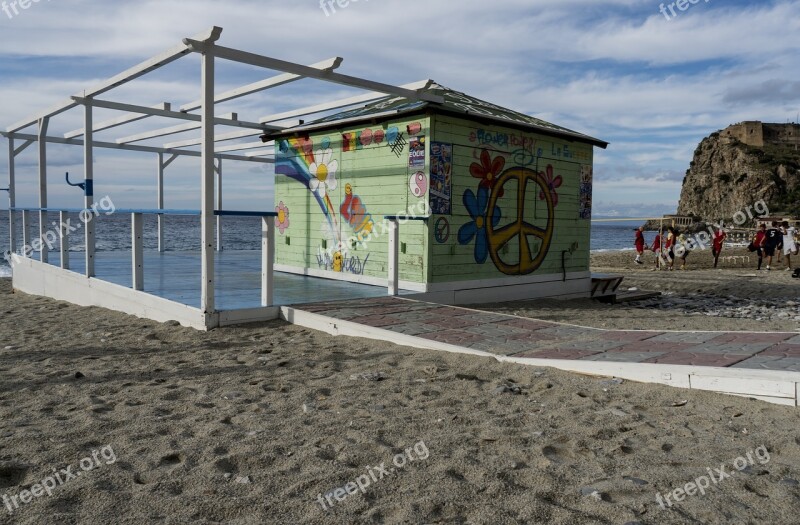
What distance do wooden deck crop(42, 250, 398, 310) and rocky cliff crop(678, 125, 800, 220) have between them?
9101 cm

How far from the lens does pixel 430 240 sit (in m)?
9.28

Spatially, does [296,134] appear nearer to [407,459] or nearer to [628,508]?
[407,459]

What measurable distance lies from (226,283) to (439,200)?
3.61 m

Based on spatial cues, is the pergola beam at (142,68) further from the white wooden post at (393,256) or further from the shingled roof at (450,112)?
the white wooden post at (393,256)

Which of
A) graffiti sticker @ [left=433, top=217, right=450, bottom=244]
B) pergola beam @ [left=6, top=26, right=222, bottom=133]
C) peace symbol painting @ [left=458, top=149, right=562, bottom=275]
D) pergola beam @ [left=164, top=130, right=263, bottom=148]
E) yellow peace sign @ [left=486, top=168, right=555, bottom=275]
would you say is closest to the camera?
pergola beam @ [left=6, top=26, right=222, bottom=133]

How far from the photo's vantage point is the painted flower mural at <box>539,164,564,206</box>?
1110 centimetres

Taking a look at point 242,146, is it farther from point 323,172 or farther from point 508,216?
point 508,216

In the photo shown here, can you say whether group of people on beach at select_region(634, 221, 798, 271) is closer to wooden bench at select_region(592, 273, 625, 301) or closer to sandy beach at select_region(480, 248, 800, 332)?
sandy beach at select_region(480, 248, 800, 332)

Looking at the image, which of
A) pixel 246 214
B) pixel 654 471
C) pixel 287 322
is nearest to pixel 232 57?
pixel 246 214

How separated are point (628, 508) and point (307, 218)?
30.6 ft

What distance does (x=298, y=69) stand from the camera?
24.2ft

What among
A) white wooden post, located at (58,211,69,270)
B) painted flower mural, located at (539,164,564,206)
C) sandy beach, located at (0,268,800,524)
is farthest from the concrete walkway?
white wooden post, located at (58,211,69,270)

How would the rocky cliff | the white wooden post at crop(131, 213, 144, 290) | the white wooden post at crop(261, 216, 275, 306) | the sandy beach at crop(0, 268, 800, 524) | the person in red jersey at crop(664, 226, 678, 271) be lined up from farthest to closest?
the rocky cliff, the person in red jersey at crop(664, 226, 678, 271), the white wooden post at crop(131, 213, 144, 290), the white wooden post at crop(261, 216, 275, 306), the sandy beach at crop(0, 268, 800, 524)

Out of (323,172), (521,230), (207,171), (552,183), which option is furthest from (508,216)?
(207,171)
